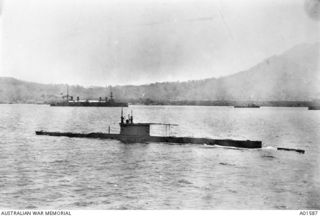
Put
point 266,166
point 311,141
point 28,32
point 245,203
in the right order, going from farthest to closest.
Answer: point 311,141 < point 266,166 < point 28,32 < point 245,203

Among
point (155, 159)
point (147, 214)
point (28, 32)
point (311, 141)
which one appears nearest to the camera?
point (147, 214)

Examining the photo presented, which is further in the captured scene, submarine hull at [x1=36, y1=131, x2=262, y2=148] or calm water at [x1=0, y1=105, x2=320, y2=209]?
submarine hull at [x1=36, y1=131, x2=262, y2=148]

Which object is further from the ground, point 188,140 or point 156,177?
point 188,140

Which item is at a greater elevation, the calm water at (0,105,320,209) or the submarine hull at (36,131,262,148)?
the submarine hull at (36,131,262,148)

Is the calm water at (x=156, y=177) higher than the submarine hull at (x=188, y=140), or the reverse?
the submarine hull at (x=188, y=140)

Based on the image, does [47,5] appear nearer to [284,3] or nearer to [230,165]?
[284,3]

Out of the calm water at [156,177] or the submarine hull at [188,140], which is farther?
the submarine hull at [188,140]

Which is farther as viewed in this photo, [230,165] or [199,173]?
[230,165]

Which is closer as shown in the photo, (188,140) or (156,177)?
(156,177)

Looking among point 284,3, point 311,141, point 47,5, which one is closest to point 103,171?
point 47,5

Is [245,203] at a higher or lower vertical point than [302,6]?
lower
